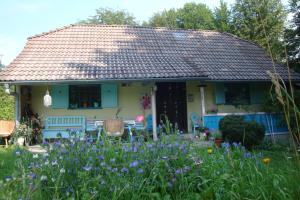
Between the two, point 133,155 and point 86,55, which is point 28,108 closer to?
point 86,55

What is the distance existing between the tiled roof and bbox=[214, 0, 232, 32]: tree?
8.99m

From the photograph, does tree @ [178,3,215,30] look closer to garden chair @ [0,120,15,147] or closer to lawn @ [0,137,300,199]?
garden chair @ [0,120,15,147]

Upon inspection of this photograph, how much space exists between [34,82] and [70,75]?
1314 mm

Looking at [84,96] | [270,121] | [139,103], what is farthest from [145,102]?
[270,121]

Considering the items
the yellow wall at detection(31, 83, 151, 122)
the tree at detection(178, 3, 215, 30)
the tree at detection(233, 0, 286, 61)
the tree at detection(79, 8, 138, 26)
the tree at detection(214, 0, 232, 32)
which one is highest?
the tree at detection(79, 8, 138, 26)

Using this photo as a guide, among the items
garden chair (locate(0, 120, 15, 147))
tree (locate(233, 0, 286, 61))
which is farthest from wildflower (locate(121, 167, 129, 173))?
tree (locate(233, 0, 286, 61))

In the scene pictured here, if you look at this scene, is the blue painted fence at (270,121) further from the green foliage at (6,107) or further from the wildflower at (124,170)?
the green foliage at (6,107)

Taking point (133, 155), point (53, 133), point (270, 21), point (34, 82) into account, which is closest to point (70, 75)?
point (34, 82)

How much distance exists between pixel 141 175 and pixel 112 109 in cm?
1070

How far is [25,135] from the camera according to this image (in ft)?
39.2

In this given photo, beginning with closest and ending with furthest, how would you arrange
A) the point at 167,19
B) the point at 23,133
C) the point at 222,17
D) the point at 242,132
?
1. the point at 242,132
2. the point at 23,133
3. the point at 222,17
4. the point at 167,19

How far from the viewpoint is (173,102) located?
15.0 metres

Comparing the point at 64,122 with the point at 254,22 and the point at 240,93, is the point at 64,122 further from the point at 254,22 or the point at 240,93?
the point at 254,22

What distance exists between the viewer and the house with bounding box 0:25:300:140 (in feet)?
42.9
